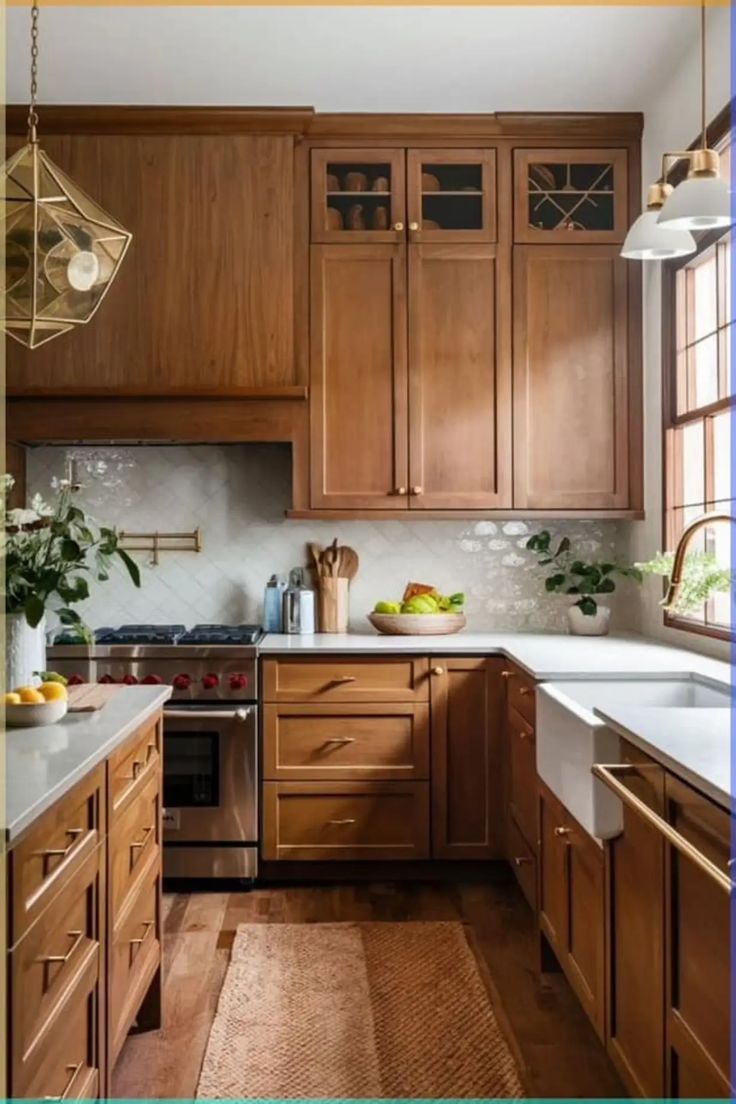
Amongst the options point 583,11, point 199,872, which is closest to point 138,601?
point 199,872

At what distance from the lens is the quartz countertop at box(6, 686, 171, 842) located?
4.61ft

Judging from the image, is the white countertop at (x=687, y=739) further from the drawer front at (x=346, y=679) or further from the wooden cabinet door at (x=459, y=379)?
the wooden cabinet door at (x=459, y=379)

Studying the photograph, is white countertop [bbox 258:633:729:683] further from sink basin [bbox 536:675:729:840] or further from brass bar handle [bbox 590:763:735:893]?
brass bar handle [bbox 590:763:735:893]

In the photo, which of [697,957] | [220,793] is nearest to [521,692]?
[220,793]

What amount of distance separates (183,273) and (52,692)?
2.20m

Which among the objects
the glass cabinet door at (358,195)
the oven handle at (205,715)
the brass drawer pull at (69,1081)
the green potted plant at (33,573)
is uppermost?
the glass cabinet door at (358,195)

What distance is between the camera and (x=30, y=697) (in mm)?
1922

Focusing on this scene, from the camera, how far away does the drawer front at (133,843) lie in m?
1.98

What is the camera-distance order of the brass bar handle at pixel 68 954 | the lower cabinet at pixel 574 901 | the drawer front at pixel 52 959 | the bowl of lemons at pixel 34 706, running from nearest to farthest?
1. the drawer front at pixel 52 959
2. the brass bar handle at pixel 68 954
3. the bowl of lemons at pixel 34 706
4. the lower cabinet at pixel 574 901

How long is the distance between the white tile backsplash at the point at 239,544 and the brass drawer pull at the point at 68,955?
244 centimetres

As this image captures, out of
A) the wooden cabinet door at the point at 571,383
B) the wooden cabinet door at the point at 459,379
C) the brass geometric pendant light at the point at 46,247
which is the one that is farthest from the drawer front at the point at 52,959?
the wooden cabinet door at the point at 571,383

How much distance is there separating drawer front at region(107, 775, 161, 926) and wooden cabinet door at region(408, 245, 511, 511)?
1.73 m

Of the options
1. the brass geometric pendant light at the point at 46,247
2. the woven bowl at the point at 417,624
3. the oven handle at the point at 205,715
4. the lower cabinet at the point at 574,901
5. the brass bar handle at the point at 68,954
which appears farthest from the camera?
the woven bowl at the point at 417,624

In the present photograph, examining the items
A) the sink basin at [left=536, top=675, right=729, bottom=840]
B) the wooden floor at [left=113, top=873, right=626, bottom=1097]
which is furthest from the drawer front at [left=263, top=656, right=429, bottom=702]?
the sink basin at [left=536, top=675, right=729, bottom=840]
